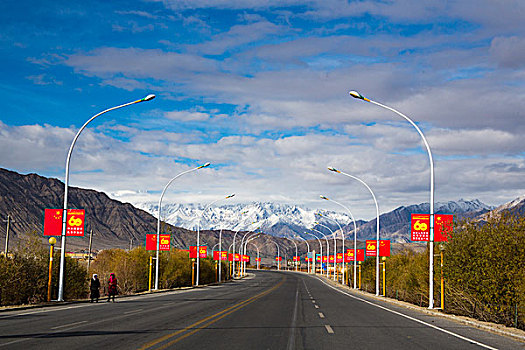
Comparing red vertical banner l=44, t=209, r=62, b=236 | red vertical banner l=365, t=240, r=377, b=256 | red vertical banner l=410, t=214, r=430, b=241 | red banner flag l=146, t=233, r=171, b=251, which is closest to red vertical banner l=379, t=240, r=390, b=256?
red vertical banner l=365, t=240, r=377, b=256

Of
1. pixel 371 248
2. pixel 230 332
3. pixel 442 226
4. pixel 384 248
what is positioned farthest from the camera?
pixel 371 248

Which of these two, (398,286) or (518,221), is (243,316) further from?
(398,286)

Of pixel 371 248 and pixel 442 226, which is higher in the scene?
pixel 442 226

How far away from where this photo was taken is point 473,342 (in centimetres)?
1541

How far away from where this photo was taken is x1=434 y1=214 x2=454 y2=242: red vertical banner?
1020 inches

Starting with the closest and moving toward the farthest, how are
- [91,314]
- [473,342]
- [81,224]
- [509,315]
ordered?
1. [473,342]
2. [509,315]
3. [91,314]
4. [81,224]

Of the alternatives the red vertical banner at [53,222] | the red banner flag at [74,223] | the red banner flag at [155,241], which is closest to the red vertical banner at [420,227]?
the red banner flag at [74,223]

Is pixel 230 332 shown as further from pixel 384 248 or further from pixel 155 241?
pixel 384 248

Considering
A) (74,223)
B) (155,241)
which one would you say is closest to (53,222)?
(74,223)

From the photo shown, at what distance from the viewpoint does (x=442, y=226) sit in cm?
2617

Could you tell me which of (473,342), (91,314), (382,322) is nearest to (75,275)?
(91,314)

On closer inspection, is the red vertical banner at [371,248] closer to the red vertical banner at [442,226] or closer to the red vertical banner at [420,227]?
the red vertical banner at [420,227]

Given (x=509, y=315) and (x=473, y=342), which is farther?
(x=509, y=315)

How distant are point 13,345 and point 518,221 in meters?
16.7
